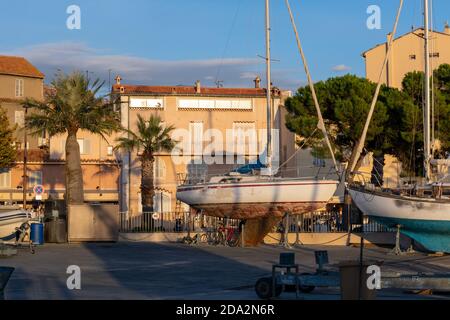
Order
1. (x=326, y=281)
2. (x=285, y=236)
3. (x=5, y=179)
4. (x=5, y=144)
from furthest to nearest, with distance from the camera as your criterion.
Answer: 1. (x=5, y=179)
2. (x=5, y=144)
3. (x=285, y=236)
4. (x=326, y=281)

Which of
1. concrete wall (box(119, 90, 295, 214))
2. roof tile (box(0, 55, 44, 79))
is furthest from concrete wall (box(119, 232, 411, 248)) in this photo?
roof tile (box(0, 55, 44, 79))

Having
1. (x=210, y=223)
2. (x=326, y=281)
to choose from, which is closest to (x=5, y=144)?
(x=210, y=223)

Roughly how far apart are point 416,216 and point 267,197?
7044 millimetres

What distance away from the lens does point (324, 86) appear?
5619 centimetres

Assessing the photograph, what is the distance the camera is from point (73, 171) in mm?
41000

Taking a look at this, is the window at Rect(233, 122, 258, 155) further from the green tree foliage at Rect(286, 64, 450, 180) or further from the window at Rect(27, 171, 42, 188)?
the window at Rect(27, 171, 42, 188)

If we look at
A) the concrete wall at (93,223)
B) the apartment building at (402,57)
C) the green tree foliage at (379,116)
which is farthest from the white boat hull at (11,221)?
the apartment building at (402,57)

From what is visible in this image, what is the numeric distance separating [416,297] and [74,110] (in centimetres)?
2517

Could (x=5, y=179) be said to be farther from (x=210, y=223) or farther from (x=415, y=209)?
(x=415, y=209)

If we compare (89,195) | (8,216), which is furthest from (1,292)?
(89,195)

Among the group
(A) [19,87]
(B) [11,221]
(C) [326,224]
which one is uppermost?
(A) [19,87]

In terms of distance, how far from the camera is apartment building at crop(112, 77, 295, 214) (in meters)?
68.9

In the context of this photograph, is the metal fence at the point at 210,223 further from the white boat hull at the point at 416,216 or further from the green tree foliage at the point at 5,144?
the green tree foliage at the point at 5,144
